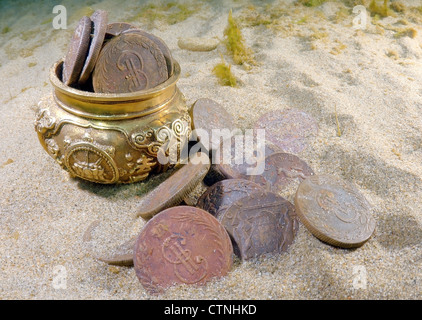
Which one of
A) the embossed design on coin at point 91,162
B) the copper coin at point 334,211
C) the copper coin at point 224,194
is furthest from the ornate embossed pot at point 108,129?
the copper coin at point 334,211

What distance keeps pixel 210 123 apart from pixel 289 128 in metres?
0.63

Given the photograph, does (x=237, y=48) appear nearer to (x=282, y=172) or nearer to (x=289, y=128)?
(x=289, y=128)

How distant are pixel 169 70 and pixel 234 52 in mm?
1762

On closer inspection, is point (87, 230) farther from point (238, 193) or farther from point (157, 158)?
point (238, 193)

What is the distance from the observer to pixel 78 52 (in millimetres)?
1910

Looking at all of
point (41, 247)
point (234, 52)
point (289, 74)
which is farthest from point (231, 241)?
point (234, 52)

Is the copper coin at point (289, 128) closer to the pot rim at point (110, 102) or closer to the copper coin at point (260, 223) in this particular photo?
the copper coin at point (260, 223)

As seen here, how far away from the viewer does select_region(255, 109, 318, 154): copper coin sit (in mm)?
2567

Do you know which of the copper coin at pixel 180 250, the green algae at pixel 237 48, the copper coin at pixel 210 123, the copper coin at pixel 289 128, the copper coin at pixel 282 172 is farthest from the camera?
the green algae at pixel 237 48

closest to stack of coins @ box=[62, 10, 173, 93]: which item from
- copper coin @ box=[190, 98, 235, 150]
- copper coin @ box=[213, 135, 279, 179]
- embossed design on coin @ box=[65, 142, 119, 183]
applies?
embossed design on coin @ box=[65, 142, 119, 183]

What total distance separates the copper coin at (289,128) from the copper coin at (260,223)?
2.33 ft

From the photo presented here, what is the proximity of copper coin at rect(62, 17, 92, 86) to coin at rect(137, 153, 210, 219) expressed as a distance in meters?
0.80

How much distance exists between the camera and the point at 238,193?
2.00 metres

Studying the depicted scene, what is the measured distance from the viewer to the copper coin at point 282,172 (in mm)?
2154
